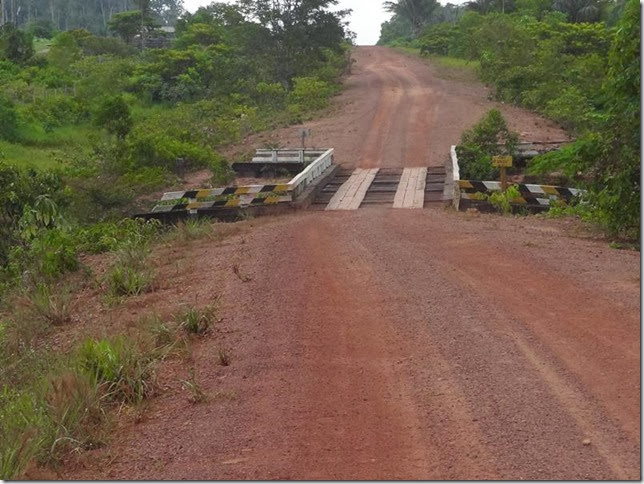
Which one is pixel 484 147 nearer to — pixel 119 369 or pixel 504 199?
pixel 504 199

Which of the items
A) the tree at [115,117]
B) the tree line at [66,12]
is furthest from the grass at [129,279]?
the tree line at [66,12]

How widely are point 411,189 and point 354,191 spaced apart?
118 centimetres

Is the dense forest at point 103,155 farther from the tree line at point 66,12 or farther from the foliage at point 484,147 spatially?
the tree line at point 66,12

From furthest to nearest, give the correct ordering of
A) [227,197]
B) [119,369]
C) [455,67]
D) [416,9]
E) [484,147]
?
[416,9] → [455,67] → [484,147] → [227,197] → [119,369]

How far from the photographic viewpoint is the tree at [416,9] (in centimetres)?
7375

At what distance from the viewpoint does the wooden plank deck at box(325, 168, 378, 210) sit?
15148 mm

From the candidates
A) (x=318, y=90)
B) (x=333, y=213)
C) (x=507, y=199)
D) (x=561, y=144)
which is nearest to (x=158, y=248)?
(x=333, y=213)

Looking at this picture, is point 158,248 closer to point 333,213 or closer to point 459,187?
point 333,213

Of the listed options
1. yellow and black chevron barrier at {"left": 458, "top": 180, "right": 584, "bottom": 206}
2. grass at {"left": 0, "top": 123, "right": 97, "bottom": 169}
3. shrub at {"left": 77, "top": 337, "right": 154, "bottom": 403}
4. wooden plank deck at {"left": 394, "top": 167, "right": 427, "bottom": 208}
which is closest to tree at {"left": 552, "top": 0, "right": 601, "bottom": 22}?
grass at {"left": 0, "top": 123, "right": 97, "bottom": 169}

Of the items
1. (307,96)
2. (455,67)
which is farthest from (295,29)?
(455,67)

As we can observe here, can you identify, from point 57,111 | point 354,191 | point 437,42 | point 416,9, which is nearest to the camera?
point 354,191

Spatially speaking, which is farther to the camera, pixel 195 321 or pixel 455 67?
pixel 455 67

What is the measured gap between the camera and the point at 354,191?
16562 millimetres

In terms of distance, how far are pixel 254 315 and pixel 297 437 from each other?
9.03ft
